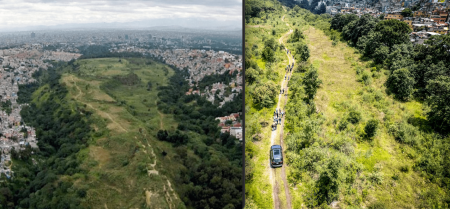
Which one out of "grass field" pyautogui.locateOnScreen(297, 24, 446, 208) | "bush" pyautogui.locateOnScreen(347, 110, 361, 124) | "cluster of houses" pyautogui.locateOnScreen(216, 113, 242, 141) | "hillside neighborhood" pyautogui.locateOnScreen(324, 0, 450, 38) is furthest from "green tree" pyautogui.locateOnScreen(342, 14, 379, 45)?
"cluster of houses" pyautogui.locateOnScreen(216, 113, 242, 141)

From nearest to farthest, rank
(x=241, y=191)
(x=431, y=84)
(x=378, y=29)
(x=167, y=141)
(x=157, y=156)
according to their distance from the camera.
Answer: (x=241, y=191) < (x=157, y=156) < (x=167, y=141) < (x=431, y=84) < (x=378, y=29)

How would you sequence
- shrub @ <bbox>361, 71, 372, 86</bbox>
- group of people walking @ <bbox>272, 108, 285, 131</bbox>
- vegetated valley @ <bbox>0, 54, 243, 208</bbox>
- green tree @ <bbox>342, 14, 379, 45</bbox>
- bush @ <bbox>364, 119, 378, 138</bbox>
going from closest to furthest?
1. vegetated valley @ <bbox>0, 54, 243, 208</bbox>
2. bush @ <bbox>364, 119, 378, 138</bbox>
3. group of people walking @ <bbox>272, 108, 285, 131</bbox>
4. shrub @ <bbox>361, 71, 372, 86</bbox>
5. green tree @ <bbox>342, 14, 379, 45</bbox>

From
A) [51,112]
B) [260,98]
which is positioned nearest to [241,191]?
[260,98]

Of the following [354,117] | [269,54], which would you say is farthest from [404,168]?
[269,54]

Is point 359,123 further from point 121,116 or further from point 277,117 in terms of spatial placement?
point 121,116

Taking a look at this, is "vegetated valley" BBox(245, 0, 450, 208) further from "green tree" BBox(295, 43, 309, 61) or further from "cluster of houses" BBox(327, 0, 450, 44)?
"cluster of houses" BBox(327, 0, 450, 44)

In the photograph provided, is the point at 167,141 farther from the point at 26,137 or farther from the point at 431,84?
the point at 431,84
